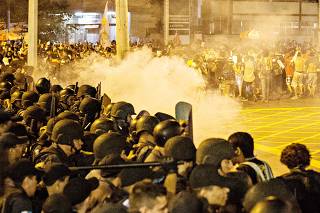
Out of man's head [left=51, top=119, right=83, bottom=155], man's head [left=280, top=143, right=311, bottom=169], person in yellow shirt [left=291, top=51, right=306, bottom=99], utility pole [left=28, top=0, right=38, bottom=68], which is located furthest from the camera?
person in yellow shirt [left=291, top=51, right=306, bottom=99]

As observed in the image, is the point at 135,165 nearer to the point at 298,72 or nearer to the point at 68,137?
the point at 68,137

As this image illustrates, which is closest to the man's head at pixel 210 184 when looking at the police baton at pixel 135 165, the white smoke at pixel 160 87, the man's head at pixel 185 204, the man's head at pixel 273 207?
the man's head at pixel 185 204

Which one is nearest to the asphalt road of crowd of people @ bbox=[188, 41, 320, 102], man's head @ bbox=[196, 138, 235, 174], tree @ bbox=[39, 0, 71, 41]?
crowd of people @ bbox=[188, 41, 320, 102]

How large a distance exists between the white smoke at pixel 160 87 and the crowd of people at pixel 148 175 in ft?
23.5

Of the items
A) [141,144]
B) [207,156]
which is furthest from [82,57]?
[207,156]

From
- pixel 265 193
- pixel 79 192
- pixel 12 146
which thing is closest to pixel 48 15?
pixel 12 146

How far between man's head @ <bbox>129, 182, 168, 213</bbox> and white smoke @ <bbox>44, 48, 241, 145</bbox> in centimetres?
950

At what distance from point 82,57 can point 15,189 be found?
61.0 feet

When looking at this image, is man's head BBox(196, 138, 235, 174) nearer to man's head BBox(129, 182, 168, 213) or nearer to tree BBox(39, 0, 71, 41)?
man's head BBox(129, 182, 168, 213)

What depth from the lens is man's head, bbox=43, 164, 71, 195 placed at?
16.4 feet

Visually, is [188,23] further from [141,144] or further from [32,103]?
[141,144]

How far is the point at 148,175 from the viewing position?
17.0ft

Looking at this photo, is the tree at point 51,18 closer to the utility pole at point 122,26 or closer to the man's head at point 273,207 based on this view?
the utility pole at point 122,26

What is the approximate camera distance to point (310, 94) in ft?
70.1
